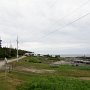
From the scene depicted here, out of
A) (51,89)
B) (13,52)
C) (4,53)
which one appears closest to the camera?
(51,89)

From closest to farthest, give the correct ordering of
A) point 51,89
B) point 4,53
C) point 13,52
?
point 51,89, point 4,53, point 13,52

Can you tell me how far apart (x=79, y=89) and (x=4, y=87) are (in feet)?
19.7

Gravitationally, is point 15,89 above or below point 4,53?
below

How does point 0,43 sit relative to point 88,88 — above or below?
above

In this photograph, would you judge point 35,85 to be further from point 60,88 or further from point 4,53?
point 4,53

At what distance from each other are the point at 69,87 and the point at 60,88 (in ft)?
3.06

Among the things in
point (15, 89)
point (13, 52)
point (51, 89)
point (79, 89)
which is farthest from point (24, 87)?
point (13, 52)

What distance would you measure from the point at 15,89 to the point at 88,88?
5.90m

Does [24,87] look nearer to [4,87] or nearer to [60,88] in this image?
[4,87]

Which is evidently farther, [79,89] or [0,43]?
[0,43]

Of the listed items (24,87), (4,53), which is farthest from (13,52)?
(24,87)

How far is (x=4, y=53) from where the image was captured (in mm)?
86000

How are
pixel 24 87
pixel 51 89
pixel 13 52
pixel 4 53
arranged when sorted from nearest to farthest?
pixel 51 89 < pixel 24 87 < pixel 4 53 < pixel 13 52

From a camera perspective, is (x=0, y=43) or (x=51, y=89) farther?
(x=0, y=43)
